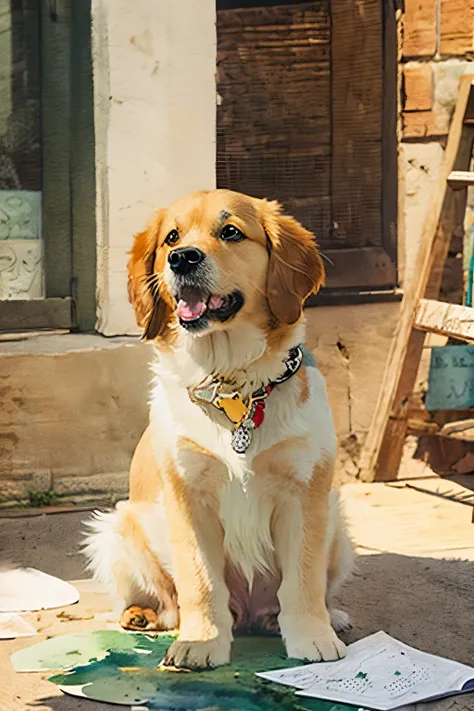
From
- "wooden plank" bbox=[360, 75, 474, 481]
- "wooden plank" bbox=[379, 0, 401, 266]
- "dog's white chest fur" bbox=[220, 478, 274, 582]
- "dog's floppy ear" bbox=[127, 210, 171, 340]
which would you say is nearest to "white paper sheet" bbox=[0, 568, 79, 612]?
"dog's white chest fur" bbox=[220, 478, 274, 582]

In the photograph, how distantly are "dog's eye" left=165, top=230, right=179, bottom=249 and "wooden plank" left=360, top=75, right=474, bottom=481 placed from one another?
7.63 ft

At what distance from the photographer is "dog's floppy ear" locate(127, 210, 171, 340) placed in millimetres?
3100

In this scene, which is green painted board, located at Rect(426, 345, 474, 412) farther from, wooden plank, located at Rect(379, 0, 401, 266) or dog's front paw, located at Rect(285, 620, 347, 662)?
dog's front paw, located at Rect(285, 620, 347, 662)

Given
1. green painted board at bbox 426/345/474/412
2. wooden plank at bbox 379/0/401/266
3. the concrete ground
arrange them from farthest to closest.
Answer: green painted board at bbox 426/345/474/412, wooden plank at bbox 379/0/401/266, the concrete ground

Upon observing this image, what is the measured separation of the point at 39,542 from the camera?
169 inches

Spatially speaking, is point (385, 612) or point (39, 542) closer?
point (385, 612)

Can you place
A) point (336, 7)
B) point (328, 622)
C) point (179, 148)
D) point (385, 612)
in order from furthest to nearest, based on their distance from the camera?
point (336, 7) < point (179, 148) < point (385, 612) < point (328, 622)

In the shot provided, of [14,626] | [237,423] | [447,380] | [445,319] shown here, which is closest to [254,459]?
[237,423]

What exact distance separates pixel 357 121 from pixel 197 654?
3.03m

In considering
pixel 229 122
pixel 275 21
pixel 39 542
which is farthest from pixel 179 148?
pixel 39 542

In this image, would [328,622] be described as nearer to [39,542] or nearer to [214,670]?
[214,670]

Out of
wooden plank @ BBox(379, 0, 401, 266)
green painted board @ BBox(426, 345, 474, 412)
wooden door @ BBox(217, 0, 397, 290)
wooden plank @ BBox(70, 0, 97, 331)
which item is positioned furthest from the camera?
green painted board @ BBox(426, 345, 474, 412)

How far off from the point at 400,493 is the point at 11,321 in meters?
1.95

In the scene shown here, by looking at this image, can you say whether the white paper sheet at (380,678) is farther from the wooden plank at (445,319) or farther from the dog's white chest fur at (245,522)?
the wooden plank at (445,319)
